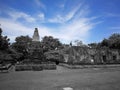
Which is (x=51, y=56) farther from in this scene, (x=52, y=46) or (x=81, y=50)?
(x=52, y=46)

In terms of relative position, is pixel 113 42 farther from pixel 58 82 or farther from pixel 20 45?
pixel 58 82

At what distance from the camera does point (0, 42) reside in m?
27.4

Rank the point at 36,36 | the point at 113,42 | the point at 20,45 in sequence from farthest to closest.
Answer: the point at 20,45 → the point at 113,42 → the point at 36,36

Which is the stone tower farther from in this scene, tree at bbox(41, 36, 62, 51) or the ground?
tree at bbox(41, 36, 62, 51)

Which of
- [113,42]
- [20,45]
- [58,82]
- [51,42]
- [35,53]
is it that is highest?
[51,42]

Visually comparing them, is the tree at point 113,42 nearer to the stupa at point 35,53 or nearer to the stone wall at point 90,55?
the stone wall at point 90,55

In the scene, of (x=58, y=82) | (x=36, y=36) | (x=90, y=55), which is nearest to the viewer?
(x=58, y=82)

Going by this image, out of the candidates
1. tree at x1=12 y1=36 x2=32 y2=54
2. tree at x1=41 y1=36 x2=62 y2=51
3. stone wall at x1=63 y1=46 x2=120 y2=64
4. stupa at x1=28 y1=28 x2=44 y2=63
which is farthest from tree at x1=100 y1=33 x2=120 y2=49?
tree at x1=12 y1=36 x2=32 y2=54

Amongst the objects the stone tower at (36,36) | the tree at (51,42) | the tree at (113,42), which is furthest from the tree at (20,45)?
the tree at (113,42)

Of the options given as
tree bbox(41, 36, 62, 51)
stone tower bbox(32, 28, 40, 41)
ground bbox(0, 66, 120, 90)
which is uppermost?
tree bbox(41, 36, 62, 51)

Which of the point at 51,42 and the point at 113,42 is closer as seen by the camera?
the point at 113,42

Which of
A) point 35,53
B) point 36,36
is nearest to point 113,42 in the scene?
point 36,36

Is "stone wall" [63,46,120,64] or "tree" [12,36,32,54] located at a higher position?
"tree" [12,36,32,54]

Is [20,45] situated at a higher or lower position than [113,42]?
lower
